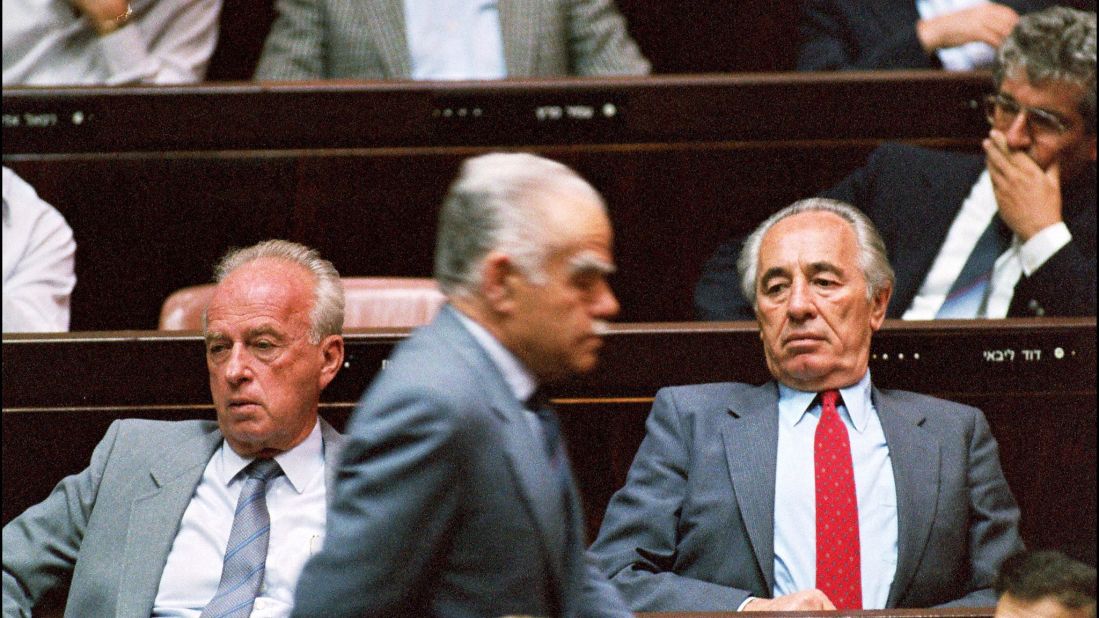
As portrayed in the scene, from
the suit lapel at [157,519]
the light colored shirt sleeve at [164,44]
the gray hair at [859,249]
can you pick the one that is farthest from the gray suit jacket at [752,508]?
the light colored shirt sleeve at [164,44]

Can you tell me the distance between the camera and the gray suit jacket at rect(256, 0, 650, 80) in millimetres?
1841

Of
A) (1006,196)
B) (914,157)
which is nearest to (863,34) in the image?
(914,157)

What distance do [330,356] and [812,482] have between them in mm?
462

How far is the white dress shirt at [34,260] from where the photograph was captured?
1586 mm

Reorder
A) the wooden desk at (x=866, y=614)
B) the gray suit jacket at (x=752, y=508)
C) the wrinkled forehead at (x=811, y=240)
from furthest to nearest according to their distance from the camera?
the wrinkled forehead at (x=811, y=240), the gray suit jacket at (x=752, y=508), the wooden desk at (x=866, y=614)

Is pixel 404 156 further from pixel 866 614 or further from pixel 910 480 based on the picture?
pixel 866 614

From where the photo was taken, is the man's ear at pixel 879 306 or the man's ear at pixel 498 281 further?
the man's ear at pixel 879 306

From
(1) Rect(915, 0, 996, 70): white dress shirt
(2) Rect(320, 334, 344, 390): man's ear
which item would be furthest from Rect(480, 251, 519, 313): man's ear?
(1) Rect(915, 0, 996, 70): white dress shirt

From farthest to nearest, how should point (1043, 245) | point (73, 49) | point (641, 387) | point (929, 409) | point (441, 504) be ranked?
point (73, 49) < point (1043, 245) < point (641, 387) < point (929, 409) < point (441, 504)

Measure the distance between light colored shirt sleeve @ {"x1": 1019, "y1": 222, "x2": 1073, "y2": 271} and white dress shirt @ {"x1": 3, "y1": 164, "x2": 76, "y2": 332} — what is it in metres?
1.14

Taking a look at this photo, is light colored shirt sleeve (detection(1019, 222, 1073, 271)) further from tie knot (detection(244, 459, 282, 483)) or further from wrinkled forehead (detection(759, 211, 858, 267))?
tie knot (detection(244, 459, 282, 483))

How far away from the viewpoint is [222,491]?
121 cm

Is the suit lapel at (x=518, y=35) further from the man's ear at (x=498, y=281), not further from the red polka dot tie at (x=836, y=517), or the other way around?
the man's ear at (x=498, y=281)

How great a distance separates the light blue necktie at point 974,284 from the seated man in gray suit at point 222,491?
748 mm
